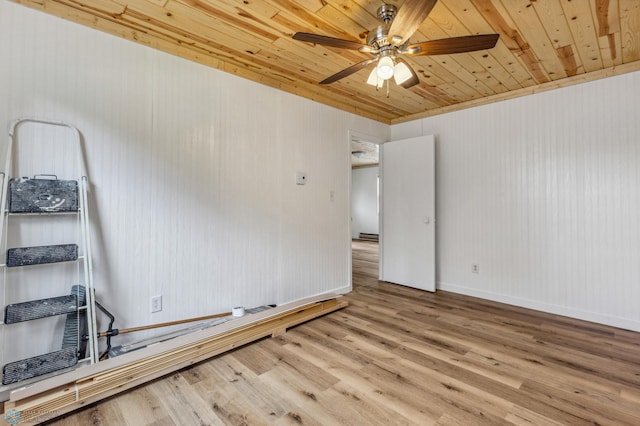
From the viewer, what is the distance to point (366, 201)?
9.73 meters

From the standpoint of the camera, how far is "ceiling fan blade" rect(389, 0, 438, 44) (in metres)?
1.37

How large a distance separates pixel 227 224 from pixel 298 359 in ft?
4.31

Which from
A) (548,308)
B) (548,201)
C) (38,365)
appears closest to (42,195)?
(38,365)

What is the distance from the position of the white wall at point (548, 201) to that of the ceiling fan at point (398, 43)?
6.49ft

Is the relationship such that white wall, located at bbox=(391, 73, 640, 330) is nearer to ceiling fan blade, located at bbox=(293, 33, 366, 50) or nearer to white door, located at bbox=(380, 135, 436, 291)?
white door, located at bbox=(380, 135, 436, 291)

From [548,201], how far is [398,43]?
8.21 ft

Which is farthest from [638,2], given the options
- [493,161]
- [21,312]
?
[21,312]

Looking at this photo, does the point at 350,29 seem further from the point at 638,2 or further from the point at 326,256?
the point at 326,256

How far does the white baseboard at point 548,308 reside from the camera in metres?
2.67

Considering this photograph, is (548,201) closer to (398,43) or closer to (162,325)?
(398,43)

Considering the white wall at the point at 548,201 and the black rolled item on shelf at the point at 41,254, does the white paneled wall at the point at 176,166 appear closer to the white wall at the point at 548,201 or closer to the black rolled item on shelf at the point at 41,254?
the black rolled item on shelf at the point at 41,254

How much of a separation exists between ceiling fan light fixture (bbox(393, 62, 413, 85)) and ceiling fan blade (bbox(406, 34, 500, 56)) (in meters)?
0.10

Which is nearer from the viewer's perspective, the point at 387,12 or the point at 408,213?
the point at 387,12

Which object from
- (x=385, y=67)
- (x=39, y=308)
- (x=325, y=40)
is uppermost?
(x=325, y=40)
